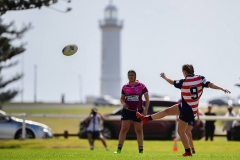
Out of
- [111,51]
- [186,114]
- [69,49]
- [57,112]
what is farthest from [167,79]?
[111,51]

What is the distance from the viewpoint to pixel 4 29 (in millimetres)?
41375

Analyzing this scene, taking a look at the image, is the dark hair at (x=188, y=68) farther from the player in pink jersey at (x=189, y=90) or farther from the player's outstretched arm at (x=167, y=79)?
the player's outstretched arm at (x=167, y=79)

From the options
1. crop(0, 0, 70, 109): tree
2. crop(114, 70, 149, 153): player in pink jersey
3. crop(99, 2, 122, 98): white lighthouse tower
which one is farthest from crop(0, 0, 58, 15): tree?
crop(99, 2, 122, 98): white lighthouse tower

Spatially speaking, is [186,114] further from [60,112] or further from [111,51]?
[111,51]

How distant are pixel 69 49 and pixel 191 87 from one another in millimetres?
4228

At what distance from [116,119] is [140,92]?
15.2 meters

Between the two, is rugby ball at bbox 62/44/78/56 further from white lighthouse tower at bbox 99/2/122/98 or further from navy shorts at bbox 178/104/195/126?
white lighthouse tower at bbox 99/2/122/98

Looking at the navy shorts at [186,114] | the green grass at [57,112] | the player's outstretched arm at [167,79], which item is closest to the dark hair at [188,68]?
the player's outstretched arm at [167,79]

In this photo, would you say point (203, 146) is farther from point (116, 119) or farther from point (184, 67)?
point (184, 67)

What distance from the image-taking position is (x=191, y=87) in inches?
605

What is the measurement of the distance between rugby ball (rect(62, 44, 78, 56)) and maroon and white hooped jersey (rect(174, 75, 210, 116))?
12.6 ft

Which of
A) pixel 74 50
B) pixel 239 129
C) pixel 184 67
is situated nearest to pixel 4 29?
pixel 239 129

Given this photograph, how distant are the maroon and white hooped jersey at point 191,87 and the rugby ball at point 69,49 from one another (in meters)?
3.83

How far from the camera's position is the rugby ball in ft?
60.4
